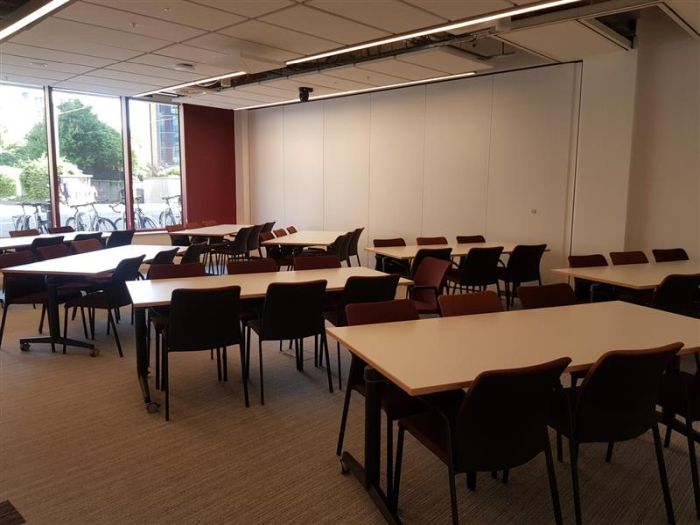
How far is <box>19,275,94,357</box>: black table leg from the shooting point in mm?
4434

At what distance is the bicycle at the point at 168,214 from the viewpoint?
10336 mm

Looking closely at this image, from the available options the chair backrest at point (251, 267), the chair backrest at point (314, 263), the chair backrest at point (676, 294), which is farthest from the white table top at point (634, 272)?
the chair backrest at point (251, 267)

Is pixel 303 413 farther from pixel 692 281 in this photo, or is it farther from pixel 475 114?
pixel 475 114

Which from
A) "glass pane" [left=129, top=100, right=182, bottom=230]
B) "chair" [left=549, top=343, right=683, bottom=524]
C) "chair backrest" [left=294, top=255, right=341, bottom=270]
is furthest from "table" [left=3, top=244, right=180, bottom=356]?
"glass pane" [left=129, top=100, right=182, bottom=230]

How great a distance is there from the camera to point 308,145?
9922 mm

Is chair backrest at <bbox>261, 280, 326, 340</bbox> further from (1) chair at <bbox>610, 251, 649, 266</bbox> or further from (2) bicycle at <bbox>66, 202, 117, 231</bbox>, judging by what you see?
(2) bicycle at <bbox>66, 202, 117, 231</bbox>

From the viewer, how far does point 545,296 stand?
3.43 metres

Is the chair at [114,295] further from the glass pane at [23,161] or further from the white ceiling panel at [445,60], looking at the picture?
the glass pane at [23,161]

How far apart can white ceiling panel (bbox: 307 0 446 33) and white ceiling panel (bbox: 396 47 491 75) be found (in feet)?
3.70

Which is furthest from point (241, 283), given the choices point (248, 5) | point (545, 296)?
point (248, 5)

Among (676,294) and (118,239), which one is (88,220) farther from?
(676,294)

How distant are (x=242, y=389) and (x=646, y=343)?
8.76ft

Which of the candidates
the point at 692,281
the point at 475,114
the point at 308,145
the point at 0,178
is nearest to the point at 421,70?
the point at 475,114

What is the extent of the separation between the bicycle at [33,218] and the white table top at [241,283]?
6063 millimetres
